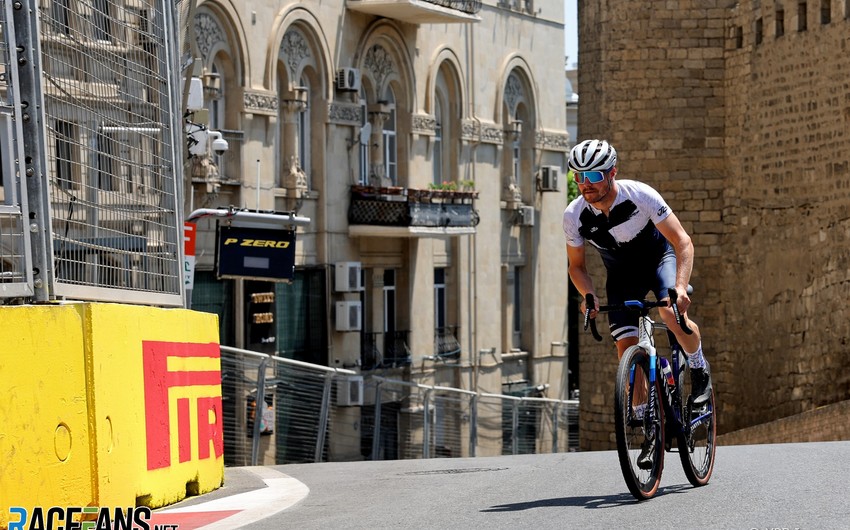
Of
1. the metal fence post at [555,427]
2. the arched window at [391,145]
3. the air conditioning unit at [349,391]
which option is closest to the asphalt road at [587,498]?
the air conditioning unit at [349,391]

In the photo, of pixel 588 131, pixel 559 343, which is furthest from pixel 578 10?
pixel 559 343

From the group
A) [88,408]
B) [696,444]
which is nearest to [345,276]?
[696,444]

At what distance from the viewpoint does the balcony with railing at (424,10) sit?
126 feet

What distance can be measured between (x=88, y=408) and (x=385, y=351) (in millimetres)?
31835

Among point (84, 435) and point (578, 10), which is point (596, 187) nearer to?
point (84, 435)

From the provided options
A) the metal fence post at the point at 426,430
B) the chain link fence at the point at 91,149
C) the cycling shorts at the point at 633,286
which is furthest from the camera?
the metal fence post at the point at 426,430

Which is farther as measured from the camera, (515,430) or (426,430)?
(515,430)

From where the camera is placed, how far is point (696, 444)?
9578 mm

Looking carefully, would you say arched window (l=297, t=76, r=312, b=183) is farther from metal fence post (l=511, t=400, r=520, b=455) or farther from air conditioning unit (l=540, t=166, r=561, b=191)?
air conditioning unit (l=540, t=166, r=561, b=191)

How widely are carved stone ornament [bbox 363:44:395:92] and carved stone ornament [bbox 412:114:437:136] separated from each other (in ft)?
3.90

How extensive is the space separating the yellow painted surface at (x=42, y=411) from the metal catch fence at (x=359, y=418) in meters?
13.6

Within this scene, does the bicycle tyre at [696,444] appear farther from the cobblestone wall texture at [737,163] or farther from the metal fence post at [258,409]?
the cobblestone wall texture at [737,163]

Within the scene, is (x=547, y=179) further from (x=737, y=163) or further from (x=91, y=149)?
(x=91, y=149)

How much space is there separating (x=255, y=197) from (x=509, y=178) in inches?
513
